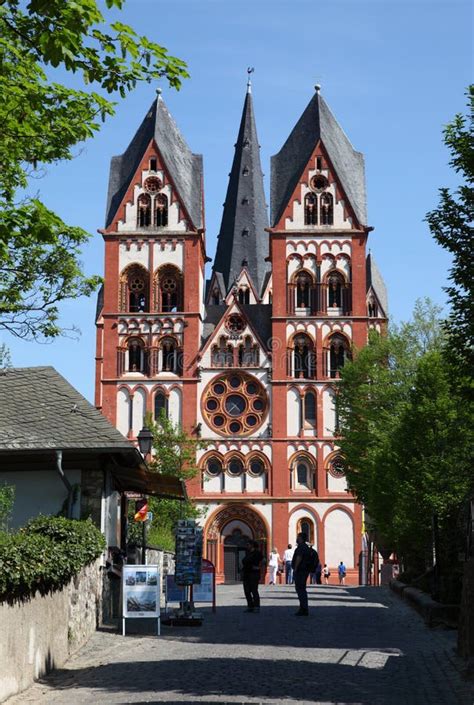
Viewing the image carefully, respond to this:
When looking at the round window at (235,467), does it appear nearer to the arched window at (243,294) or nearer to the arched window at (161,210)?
the arched window at (161,210)

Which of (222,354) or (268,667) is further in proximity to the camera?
(222,354)

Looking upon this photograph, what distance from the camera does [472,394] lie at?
1972cm

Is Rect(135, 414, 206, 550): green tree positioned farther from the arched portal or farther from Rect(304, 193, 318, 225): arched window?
Rect(304, 193, 318, 225): arched window

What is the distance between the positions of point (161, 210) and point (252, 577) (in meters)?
45.8

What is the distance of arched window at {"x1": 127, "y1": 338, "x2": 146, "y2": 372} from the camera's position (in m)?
67.9

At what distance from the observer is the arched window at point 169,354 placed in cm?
6800

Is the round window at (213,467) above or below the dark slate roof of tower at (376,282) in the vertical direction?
below

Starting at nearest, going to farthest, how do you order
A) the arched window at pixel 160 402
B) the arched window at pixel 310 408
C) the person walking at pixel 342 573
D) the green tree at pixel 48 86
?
the green tree at pixel 48 86 < the person walking at pixel 342 573 < the arched window at pixel 160 402 < the arched window at pixel 310 408

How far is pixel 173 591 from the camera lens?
949 inches

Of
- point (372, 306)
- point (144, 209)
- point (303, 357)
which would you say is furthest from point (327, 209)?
point (144, 209)

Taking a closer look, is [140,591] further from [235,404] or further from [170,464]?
[235,404]

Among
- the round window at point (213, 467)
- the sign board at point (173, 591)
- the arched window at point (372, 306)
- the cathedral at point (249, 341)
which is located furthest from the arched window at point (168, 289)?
the sign board at point (173, 591)

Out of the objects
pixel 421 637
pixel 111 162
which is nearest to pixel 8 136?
pixel 421 637

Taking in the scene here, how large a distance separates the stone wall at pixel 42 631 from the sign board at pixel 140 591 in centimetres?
58
